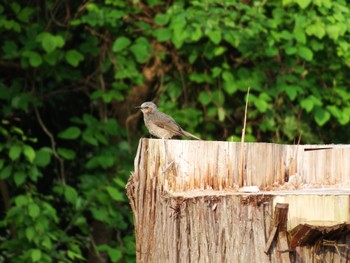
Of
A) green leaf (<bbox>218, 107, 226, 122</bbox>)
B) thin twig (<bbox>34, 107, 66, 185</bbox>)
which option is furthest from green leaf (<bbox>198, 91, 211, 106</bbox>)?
thin twig (<bbox>34, 107, 66, 185</bbox>)

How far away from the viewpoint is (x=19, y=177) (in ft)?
23.4

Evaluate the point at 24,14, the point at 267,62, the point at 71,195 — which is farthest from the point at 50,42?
the point at 267,62

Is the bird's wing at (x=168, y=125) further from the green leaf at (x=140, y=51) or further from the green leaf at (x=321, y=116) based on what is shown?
the green leaf at (x=321, y=116)

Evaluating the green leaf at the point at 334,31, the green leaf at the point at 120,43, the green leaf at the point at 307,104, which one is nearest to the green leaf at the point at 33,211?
the green leaf at the point at 120,43

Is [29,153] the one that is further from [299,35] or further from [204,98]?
[299,35]

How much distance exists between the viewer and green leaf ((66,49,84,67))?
284 inches

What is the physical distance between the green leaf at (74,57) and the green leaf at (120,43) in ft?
0.87

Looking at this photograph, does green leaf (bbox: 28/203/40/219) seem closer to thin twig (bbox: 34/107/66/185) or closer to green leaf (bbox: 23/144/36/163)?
green leaf (bbox: 23/144/36/163)

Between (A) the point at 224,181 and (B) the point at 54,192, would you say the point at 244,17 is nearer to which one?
(B) the point at 54,192

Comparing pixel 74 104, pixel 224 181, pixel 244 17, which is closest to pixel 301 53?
pixel 244 17

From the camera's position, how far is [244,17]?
7090 mm

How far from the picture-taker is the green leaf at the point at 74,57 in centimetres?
722

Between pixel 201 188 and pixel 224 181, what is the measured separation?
10 cm

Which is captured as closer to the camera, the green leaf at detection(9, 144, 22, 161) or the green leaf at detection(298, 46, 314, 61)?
the green leaf at detection(9, 144, 22, 161)
